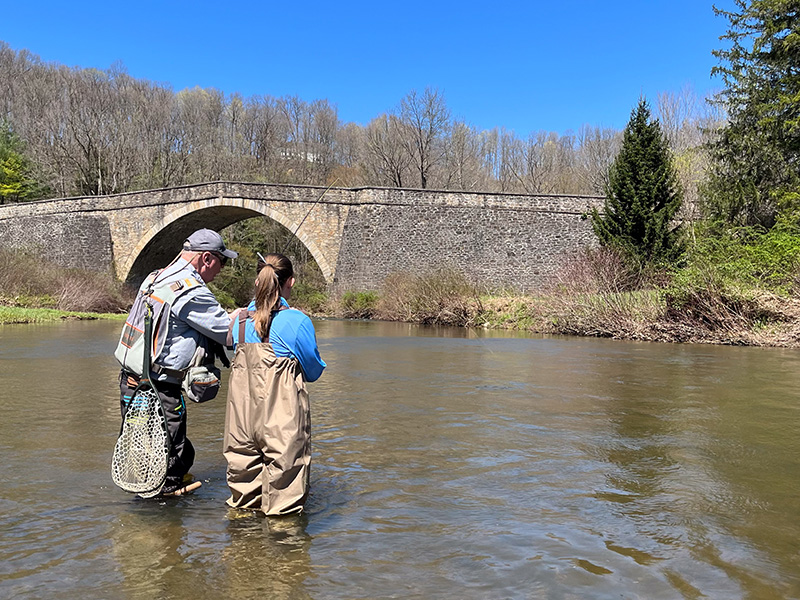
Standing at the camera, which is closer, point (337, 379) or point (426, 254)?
point (337, 379)

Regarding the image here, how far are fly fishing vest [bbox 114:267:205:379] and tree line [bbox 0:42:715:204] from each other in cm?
4258

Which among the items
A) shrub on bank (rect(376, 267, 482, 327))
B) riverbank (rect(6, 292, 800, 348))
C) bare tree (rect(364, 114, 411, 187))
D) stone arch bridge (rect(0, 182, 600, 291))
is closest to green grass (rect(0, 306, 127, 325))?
riverbank (rect(6, 292, 800, 348))

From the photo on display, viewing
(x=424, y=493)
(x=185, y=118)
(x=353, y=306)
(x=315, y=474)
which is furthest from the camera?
(x=185, y=118)

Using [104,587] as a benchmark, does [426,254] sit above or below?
above

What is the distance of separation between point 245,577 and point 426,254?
3194 centimetres

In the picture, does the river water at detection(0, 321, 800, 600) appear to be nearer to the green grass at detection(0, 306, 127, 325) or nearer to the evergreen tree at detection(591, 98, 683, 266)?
the green grass at detection(0, 306, 127, 325)

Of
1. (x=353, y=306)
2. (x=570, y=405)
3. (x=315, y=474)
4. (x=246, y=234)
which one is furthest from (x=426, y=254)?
(x=315, y=474)

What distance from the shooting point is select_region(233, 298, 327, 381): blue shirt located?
3918 mm

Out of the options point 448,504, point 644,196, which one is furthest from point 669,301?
point 448,504

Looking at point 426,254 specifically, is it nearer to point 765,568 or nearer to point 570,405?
point 570,405

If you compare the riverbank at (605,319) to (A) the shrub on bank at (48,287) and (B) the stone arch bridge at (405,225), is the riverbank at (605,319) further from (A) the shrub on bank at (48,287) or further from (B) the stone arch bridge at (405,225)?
(B) the stone arch bridge at (405,225)

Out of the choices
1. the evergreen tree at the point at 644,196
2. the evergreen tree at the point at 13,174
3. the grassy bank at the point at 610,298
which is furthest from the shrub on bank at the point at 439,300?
the evergreen tree at the point at 13,174

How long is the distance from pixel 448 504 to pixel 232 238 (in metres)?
39.1

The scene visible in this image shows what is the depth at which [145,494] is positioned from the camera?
4094mm
